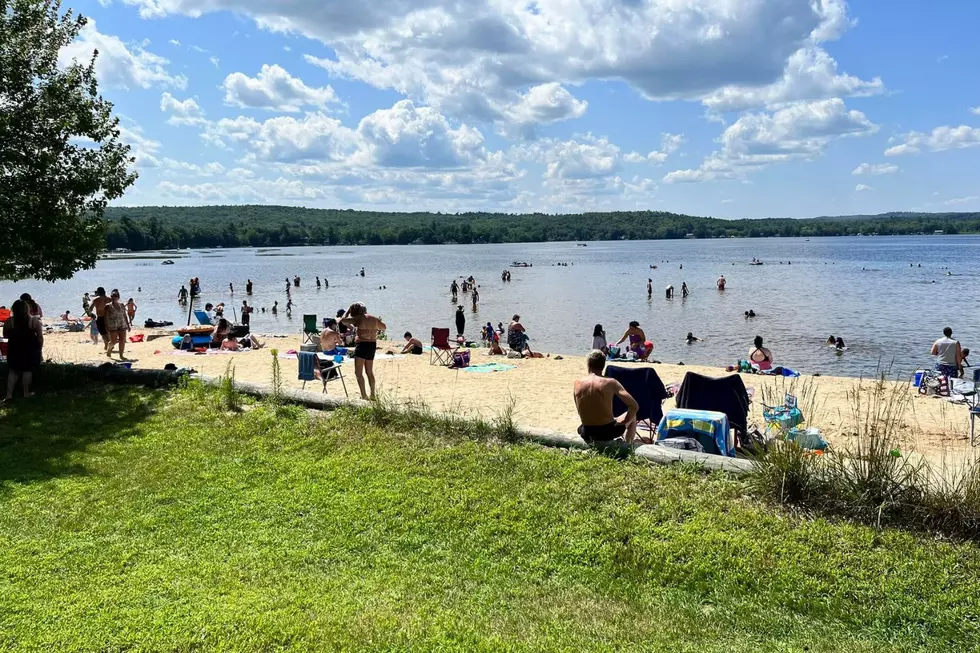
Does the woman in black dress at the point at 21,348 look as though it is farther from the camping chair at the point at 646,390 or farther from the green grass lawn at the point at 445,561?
the camping chair at the point at 646,390

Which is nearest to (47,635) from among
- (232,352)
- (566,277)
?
(232,352)

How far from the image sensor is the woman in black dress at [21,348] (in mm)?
8672

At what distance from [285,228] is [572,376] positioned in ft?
513

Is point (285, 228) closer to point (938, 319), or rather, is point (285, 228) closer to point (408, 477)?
point (938, 319)

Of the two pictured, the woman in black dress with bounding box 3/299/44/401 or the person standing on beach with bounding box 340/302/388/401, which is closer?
the woman in black dress with bounding box 3/299/44/401

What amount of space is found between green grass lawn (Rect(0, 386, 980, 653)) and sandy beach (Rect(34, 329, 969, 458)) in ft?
5.23

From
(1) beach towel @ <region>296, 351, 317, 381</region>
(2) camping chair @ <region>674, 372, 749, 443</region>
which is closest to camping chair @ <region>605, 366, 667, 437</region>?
(2) camping chair @ <region>674, 372, 749, 443</region>

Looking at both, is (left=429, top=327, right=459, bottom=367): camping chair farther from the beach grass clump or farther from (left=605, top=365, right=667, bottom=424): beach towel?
the beach grass clump

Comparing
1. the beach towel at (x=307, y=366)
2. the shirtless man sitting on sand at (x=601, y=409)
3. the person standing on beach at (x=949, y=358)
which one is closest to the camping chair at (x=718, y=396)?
the shirtless man sitting on sand at (x=601, y=409)

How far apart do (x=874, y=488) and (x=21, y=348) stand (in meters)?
9.45

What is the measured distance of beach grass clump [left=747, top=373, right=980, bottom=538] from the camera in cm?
440

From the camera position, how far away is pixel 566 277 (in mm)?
57906

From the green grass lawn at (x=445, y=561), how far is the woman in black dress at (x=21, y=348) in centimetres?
296

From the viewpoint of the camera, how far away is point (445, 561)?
4.39 metres
